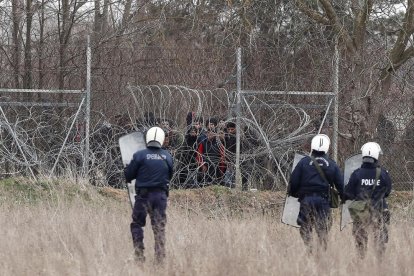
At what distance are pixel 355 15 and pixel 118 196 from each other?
18.1 ft

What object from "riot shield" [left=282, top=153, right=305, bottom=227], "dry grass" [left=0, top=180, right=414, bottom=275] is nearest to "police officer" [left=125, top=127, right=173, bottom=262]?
"dry grass" [left=0, top=180, right=414, bottom=275]

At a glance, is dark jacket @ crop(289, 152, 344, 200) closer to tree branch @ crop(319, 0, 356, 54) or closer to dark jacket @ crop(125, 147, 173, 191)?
dark jacket @ crop(125, 147, 173, 191)

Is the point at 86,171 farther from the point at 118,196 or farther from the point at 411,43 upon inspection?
the point at 411,43

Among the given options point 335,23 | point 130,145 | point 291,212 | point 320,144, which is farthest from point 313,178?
point 335,23

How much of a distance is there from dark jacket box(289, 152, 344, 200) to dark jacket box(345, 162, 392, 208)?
0.97 feet

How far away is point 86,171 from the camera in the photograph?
48.5 ft

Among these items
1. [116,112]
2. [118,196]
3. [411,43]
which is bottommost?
[118,196]

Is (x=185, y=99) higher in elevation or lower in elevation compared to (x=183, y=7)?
lower

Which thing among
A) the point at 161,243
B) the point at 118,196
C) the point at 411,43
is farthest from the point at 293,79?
the point at 161,243

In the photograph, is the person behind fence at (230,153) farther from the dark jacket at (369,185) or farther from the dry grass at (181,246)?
the dark jacket at (369,185)

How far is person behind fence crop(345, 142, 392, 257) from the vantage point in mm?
10070

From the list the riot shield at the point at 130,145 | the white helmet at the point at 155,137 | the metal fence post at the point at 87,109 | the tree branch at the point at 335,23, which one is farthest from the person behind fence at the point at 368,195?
the tree branch at the point at 335,23

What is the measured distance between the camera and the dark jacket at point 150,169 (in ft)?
33.5

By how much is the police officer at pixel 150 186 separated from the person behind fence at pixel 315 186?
1523mm
